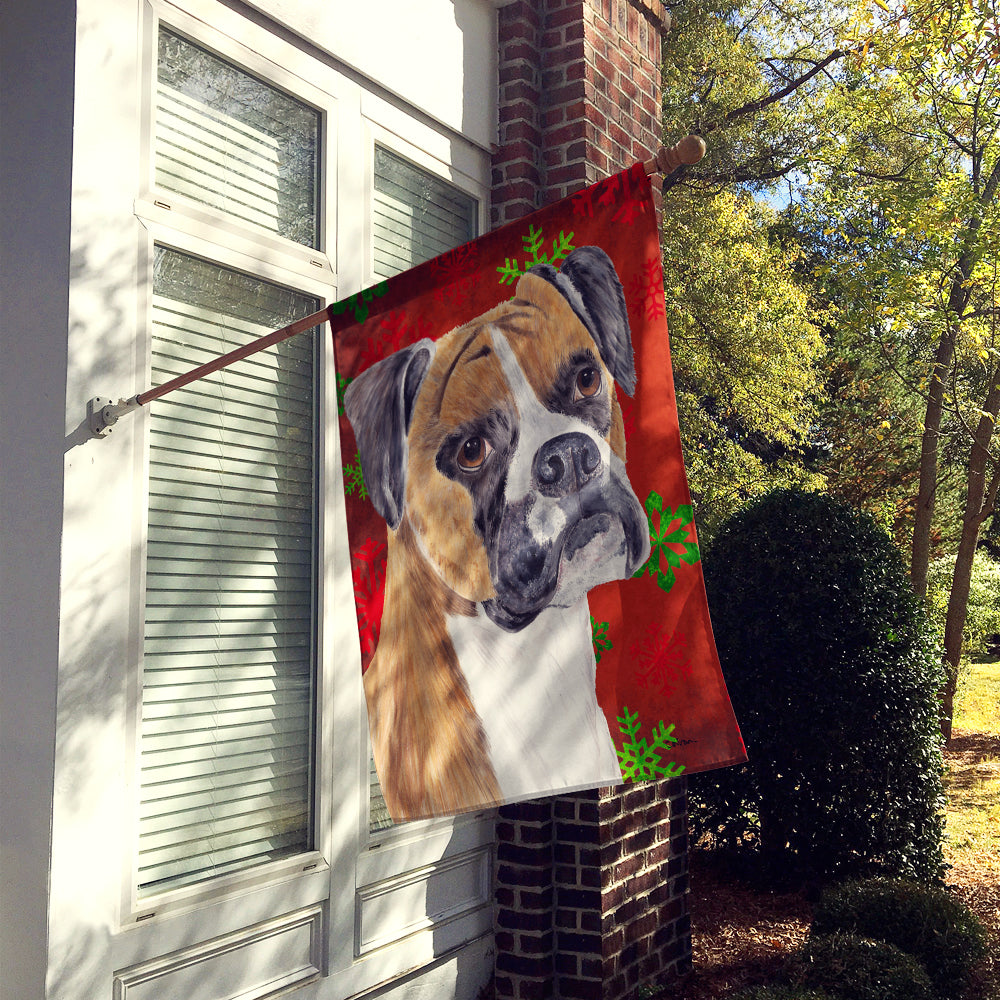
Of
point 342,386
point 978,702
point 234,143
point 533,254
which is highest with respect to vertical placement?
point 234,143

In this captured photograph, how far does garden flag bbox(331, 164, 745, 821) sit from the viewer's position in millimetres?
2326

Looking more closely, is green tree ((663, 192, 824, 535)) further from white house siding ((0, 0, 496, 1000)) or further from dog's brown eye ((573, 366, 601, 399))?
dog's brown eye ((573, 366, 601, 399))

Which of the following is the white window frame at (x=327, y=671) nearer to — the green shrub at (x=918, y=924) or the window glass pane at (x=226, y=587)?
the window glass pane at (x=226, y=587)

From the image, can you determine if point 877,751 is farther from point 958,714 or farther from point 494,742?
point 958,714

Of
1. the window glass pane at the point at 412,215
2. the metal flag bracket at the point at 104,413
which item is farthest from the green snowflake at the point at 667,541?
the window glass pane at the point at 412,215

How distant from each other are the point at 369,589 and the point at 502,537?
38cm

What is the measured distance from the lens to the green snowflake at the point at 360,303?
2588 millimetres

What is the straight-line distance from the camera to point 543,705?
2365mm

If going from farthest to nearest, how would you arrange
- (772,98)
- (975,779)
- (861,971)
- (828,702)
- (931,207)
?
(772,98)
(975,779)
(931,207)
(828,702)
(861,971)

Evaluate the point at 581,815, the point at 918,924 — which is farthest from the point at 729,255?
the point at 581,815

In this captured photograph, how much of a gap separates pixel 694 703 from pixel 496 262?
1.18 m

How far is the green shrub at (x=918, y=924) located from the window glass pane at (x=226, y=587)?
2647mm

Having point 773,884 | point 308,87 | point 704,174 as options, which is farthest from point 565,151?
point 704,174

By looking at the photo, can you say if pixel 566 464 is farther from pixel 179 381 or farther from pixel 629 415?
pixel 179 381
